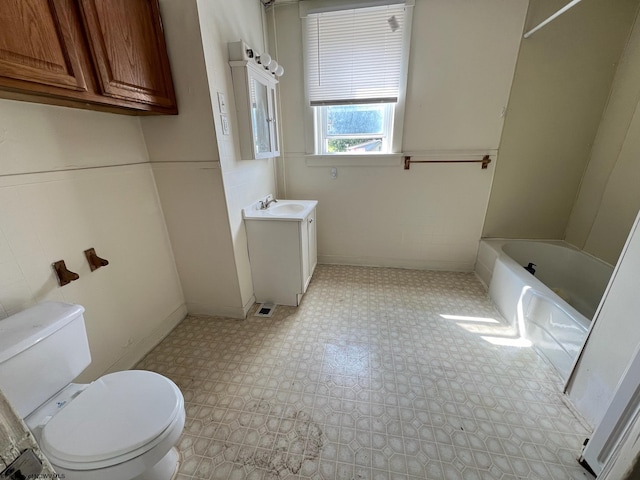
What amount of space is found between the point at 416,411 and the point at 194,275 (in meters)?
1.72

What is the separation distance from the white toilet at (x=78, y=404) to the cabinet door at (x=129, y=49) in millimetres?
1006

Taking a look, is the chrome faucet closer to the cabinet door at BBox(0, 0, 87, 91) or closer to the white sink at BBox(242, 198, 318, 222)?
the white sink at BBox(242, 198, 318, 222)

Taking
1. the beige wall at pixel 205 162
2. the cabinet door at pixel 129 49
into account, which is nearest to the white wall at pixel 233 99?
the beige wall at pixel 205 162

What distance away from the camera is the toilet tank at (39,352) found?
34.6 inches

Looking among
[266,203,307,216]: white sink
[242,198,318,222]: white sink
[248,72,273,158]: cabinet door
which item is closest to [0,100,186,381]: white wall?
[242,198,318,222]: white sink

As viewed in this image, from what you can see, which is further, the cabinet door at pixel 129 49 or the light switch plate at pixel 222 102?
the light switch plate at pixel 222 102

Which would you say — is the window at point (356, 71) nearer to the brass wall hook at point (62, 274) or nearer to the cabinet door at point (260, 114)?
the cabinet door at point (260, 114)

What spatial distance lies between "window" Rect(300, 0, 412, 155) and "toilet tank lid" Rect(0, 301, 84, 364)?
2168 millimetres

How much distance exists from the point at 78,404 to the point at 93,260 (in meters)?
0.71

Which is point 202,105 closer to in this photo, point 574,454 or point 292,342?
point 292,342

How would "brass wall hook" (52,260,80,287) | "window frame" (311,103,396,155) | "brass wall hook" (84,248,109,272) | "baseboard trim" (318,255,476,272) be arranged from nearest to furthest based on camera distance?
"brass wall hook" (52,260,80,287), "brass wall hook" (84,248,109,272), "window frame" (311,103,396,155), "baseboard trim" (318,255,476,272)

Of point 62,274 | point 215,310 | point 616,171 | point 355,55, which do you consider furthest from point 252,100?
point 616,171

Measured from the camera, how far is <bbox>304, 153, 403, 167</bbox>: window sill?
253 centimetres

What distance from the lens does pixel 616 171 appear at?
2033 millimetres
